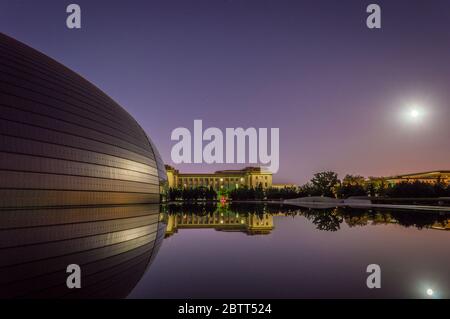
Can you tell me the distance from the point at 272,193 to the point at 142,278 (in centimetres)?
7273

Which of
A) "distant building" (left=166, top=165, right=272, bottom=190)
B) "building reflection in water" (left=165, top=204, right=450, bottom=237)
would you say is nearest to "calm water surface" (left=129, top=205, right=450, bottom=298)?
"building reflection in water" (left=165, top=204, right=450, bottom=237)

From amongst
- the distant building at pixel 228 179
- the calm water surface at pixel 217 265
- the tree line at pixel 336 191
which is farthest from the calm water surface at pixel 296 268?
the distant building at pixel 228 179

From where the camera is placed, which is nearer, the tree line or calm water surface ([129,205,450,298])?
calm water surface ([129,205,450,298])

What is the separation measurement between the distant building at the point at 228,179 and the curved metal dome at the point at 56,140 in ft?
318

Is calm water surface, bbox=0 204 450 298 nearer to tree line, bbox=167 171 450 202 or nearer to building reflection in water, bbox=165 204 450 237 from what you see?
building reflection in water, bbox=165 204 450 237

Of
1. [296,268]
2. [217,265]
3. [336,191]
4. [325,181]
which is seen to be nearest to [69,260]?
[217,265]

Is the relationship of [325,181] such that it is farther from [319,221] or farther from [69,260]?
[69,260]

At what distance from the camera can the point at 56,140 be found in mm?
23000

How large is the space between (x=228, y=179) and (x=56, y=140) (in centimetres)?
11075

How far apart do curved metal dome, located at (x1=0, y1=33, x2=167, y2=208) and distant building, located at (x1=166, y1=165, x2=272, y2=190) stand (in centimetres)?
9690

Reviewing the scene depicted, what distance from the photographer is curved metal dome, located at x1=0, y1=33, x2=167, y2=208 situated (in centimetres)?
2022

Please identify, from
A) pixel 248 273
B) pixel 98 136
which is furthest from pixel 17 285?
pixel 98 136

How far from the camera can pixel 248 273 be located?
235 inches
